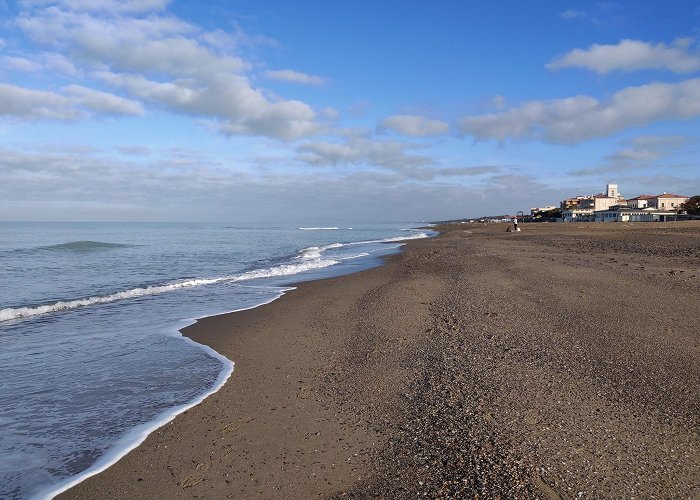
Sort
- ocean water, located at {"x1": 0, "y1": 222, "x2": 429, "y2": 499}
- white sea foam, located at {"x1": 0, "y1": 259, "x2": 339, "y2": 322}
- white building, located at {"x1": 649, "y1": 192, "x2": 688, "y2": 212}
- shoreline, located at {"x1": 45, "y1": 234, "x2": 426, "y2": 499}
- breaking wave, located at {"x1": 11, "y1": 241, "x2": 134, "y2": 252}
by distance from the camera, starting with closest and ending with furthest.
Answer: shoreline, located at {"x1": 45, "y1": 234, "x2": 426, "y2": 499} → ocean water, located at {"x1": 0, "y1": 222, "x2": 429, "y2": 499} → white sea foam, located at {"x1": 0, "y1": 259, "x2": 339, "y2": 322} → breaking wave, located at {"x1": 11, "y1": 241, "x2": 134, "y2": 252} → white building, located at {"x1": 649, "y1": 192, "x2": 688, "y2": 212}

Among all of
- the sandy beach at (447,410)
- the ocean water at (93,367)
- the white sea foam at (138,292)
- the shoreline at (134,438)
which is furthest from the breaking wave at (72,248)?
the shoreline at (134,438)

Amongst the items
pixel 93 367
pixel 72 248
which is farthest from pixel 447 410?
pixel 72 248

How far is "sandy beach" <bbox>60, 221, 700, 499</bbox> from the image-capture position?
3.54 meters

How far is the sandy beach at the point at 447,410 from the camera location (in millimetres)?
3541

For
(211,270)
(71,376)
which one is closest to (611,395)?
(71,376)

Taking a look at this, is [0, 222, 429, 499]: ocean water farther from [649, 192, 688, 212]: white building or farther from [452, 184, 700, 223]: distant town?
[649, 192, 688, 212]: white building

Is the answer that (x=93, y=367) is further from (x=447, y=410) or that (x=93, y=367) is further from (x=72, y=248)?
(x=72, y=248)

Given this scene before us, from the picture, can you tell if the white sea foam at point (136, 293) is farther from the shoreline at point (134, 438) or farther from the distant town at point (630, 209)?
the distant town at point (630, 209)

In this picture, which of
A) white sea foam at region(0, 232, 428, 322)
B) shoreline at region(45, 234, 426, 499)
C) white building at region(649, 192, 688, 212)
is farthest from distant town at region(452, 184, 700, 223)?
shoreline at region(45, 234, 426, 499)

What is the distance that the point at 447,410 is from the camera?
4.71 m

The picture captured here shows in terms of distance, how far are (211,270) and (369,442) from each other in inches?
755

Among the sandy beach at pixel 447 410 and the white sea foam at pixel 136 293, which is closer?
the sandy beach at pixel 447 410

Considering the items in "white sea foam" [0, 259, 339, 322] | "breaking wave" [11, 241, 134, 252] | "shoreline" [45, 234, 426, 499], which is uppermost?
"breaking wave" [11, 241, 134, 252]

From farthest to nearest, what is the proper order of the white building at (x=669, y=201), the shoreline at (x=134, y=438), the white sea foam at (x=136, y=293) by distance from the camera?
the white building at (x=669, y=201), the white sea foam at (x=136, y=293), the shoreline at (x=134, y=438)
